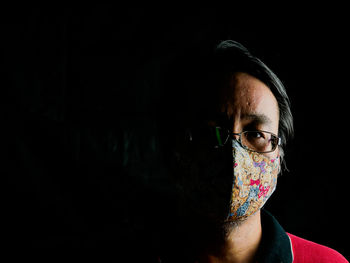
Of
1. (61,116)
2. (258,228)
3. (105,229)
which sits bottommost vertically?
(105,229)

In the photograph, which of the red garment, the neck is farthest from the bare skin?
the red garment

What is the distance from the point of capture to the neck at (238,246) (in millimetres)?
1166

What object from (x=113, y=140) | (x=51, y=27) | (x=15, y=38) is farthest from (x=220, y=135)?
(x=15, y=38)

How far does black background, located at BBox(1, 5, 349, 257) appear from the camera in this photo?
1.76 metres

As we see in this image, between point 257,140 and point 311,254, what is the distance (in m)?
0.58

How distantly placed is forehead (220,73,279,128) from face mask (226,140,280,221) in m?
0.14

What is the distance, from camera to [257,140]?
1187mm

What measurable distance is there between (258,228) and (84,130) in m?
1.23

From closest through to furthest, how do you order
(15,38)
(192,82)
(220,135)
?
(220,135) < (192,82) < (15,38)

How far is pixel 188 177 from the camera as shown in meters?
1.18

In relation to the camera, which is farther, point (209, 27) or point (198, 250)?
point (209, 27)

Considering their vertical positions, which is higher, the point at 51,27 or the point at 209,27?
the point at 209,27

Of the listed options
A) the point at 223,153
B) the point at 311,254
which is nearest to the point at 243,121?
the point at 223,153

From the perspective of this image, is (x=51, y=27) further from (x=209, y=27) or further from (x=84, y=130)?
(x=209, y=27)
